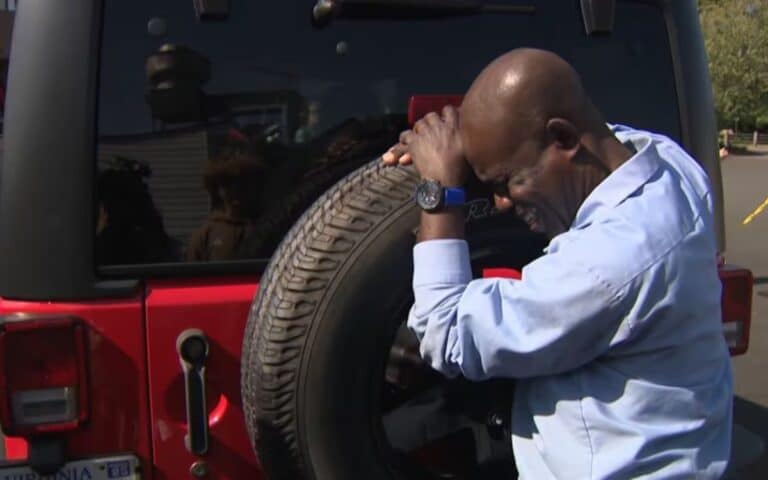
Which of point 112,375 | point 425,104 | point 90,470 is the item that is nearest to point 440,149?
point 425,104

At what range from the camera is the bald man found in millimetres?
1391

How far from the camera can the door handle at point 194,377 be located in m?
2.21

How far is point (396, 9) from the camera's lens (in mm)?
2455

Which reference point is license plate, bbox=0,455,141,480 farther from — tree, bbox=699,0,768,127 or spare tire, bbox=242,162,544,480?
tree, bbox=699,0,768,127

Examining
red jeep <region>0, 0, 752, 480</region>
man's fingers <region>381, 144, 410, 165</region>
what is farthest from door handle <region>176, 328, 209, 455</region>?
man's fingers <region>381, 144, 410, 165</region>

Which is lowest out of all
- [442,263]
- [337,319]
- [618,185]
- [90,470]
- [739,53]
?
[90,470]

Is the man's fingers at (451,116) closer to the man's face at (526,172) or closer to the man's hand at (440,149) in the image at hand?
Answer: the man's hand at (440,149)

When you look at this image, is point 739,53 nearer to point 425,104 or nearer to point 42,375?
point 425,104

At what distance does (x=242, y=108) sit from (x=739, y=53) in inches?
1809

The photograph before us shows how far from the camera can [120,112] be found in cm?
224

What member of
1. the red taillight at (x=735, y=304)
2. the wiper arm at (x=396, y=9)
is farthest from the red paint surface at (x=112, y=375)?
the red taillight at (x=735, y=304)

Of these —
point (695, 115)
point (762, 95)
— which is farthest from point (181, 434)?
point (762, 95)

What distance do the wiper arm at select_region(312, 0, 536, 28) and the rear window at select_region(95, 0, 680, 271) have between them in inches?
0.7

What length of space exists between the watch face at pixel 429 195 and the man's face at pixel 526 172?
0.08 metres
